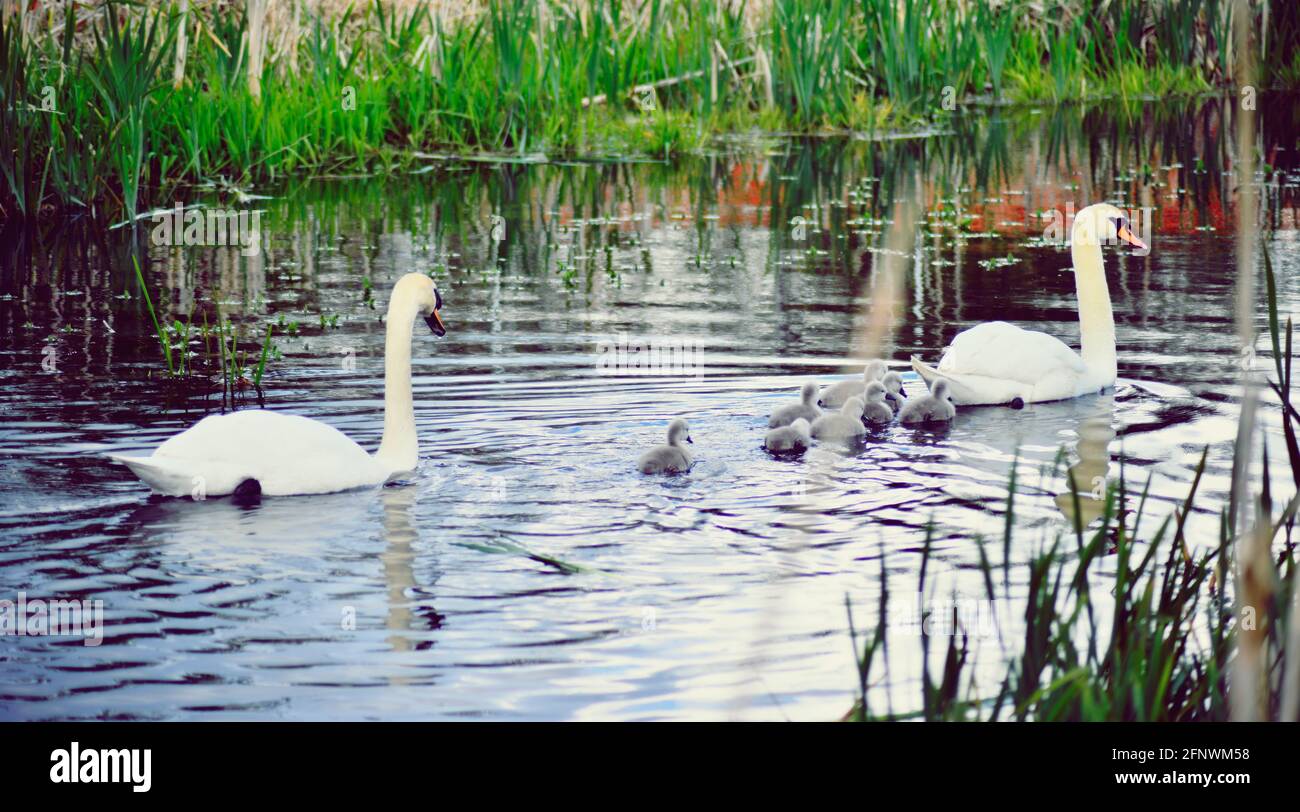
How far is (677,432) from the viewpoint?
23.6 ft

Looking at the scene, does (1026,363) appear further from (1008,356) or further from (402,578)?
(402,578)

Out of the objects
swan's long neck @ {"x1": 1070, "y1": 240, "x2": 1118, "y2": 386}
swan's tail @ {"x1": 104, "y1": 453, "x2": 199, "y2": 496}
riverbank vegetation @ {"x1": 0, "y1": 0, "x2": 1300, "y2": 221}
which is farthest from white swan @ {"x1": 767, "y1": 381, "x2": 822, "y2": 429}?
riverbank vegetation @ {"x1": 0, "y1": 0, "x2": 1300, "y2": 221}

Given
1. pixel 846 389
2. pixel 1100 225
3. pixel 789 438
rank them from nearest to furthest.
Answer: pixel 789 438
pixel 846 389
pixel 1100 225

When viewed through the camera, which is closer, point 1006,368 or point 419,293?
point 419,293

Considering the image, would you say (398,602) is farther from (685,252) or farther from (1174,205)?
(1174,205)

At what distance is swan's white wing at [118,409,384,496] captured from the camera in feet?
21.5

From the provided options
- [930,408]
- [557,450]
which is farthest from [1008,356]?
[557,450]

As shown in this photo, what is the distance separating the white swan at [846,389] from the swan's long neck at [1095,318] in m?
1.17

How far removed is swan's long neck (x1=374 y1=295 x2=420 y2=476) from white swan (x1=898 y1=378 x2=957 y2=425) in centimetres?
229

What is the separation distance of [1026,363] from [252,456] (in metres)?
3.80

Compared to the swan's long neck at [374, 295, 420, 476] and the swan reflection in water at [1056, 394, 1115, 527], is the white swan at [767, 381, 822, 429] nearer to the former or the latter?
the swan reflection in water at [1056, 394, 1115, 527]
